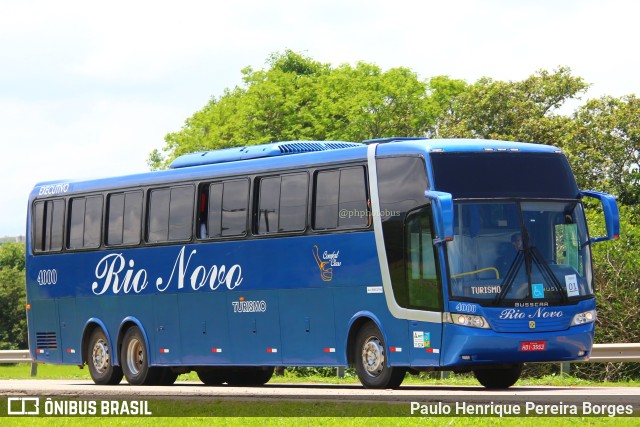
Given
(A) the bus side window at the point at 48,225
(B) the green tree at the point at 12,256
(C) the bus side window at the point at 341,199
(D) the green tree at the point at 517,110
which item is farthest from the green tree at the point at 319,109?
(B) the green tree at the point at 12,256

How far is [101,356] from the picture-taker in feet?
90.9

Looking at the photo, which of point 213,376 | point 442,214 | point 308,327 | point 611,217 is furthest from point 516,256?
point 213,376

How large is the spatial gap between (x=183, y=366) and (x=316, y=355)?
14.4 feet

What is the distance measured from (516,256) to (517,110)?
1906 inches

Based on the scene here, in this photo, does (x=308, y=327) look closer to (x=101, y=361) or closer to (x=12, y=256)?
(x=101, y=361)

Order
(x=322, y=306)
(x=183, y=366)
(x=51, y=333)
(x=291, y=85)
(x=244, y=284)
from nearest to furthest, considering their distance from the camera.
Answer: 1. (x=322, y=306)
2. (x=244, y=284)
3. (x=183, y=366)
4. (x=51, y=333)
5. (x=291, y=85)

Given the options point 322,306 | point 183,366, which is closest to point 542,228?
point 322,306

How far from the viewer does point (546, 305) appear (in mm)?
20078

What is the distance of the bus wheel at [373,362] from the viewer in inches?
827

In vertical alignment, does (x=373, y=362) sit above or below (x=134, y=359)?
above

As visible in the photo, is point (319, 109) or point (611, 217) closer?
point (611, 217)

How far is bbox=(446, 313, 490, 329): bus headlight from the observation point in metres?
19.7

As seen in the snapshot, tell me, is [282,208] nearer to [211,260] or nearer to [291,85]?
[211,260]

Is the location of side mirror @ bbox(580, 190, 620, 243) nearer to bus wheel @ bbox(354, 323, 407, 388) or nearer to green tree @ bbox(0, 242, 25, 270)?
bus wheel @ bbox(354, 323, 407, 388)
